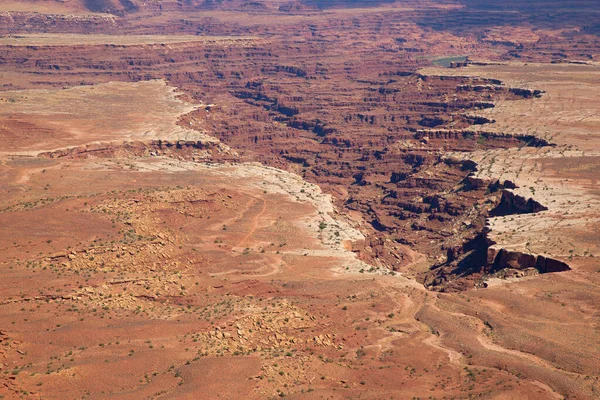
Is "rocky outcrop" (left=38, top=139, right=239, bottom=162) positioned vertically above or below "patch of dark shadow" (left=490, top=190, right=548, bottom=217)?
below

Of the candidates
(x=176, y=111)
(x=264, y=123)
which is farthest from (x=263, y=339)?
(x=264, y=123)

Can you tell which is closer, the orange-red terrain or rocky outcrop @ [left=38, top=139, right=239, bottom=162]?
the orange-red terrain

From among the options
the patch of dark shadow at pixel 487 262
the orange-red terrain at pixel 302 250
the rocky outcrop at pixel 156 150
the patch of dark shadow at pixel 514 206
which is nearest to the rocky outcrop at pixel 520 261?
the patch of dark shadow at pixel 487 262

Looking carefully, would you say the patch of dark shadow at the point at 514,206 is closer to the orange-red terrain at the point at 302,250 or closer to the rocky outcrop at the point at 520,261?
the orange-red terrain at the point at 302,250

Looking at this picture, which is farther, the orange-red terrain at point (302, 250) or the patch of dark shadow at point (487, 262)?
the patch of dark shadow at point (487, 262)

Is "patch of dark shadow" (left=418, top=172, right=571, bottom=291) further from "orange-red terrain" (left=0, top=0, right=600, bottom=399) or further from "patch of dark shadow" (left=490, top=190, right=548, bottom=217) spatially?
"orange-red terrain" (left=0, top=0, right=600, bottom=399)

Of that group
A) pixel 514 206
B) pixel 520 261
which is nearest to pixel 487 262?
pixel 520 261

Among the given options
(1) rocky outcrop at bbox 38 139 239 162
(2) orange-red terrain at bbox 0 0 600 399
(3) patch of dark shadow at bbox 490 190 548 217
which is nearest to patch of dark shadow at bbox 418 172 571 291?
(3) patch of dark shadow at bbox 490 190 548 217

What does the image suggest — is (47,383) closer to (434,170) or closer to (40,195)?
(40,195)

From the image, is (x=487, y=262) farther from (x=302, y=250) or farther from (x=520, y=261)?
(x=302, y=250)
